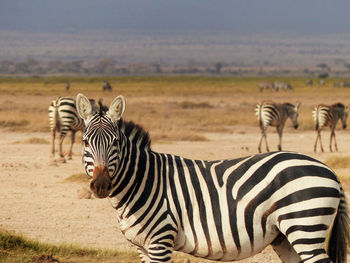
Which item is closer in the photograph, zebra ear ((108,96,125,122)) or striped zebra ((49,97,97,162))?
zebra ear ((108,96,125,122))

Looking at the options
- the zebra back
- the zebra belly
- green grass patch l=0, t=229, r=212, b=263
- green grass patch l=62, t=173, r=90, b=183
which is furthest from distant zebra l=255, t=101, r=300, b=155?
the zebra belly

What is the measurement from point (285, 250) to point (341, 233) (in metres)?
0.44

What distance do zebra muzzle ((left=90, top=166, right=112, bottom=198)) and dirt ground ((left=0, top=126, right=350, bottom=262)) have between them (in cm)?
321

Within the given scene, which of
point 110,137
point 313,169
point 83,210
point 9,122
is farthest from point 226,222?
point 9,122

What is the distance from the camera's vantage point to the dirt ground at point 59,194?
29.8ft

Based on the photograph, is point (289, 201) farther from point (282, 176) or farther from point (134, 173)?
point (134, 173)

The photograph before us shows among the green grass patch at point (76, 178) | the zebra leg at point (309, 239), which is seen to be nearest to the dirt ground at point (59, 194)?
the green grass patch at point (76, 178)

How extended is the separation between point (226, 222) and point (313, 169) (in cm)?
73

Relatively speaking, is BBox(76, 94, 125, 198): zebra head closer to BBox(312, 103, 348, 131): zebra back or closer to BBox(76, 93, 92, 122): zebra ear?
BBox(76, 93, 92, 122): zebra ear

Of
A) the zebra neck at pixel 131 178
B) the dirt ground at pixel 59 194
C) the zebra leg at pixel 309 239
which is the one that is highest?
the zebra neck at pixel 131 178

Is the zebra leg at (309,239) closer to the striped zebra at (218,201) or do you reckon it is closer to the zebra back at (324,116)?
the striped zebra at (218,201)

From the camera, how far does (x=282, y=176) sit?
16.2 feet

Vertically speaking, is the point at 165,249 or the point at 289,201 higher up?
the point at 289,201

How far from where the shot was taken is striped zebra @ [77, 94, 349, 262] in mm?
4859
